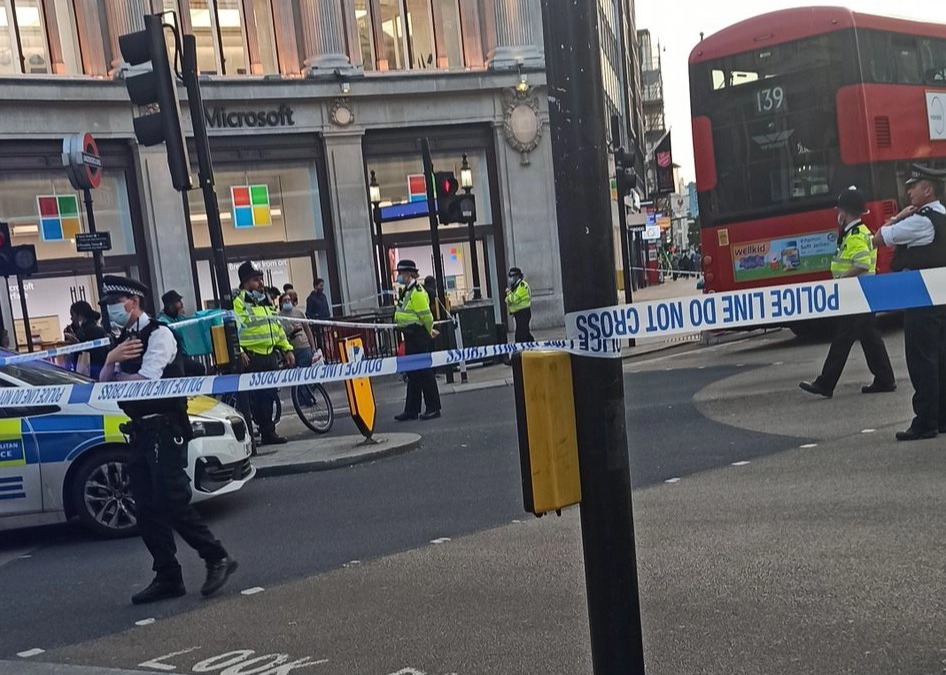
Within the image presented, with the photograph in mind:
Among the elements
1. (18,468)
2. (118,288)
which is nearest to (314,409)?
(18,468)

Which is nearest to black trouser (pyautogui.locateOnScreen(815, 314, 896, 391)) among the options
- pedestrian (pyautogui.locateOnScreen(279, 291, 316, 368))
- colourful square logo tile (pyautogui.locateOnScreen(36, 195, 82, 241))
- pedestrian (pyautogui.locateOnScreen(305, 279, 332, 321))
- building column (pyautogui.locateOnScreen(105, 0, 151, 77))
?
pedestrian (pyautogui.locateOnScreen(279, 291, 316, 368))

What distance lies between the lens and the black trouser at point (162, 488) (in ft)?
18.4

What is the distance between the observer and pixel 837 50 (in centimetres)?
1386

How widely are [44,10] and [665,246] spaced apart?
55370 mm

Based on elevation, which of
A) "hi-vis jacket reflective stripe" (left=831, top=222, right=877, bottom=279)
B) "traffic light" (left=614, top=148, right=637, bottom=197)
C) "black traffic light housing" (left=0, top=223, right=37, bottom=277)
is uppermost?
"traffic light" (left=614, top=148, right=637, bottom=197)

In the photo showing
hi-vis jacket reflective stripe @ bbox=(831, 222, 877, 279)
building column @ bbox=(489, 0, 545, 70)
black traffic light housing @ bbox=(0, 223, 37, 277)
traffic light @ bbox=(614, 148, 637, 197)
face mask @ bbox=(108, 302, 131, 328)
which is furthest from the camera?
building column @ bbox=(489, 0, 545, 70)

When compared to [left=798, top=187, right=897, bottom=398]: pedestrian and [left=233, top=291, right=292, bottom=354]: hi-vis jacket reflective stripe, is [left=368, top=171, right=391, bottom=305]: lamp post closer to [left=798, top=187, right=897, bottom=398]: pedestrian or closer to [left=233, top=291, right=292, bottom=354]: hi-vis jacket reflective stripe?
[left=233, top=291, right=292, bottom=354]: hi-vis jacket reflective stripe

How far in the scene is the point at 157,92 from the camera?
9.31 metres

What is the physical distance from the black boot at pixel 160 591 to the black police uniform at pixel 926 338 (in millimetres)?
5409

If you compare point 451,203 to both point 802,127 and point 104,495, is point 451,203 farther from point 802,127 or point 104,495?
point 104,495

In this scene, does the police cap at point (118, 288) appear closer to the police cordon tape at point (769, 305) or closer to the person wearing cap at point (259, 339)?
the police cordon tape at point (769, 305)

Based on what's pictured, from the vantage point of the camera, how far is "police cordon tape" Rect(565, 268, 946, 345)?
3188 mm

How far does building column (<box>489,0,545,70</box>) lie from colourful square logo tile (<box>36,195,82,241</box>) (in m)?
10.9

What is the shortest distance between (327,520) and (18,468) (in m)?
2.34
